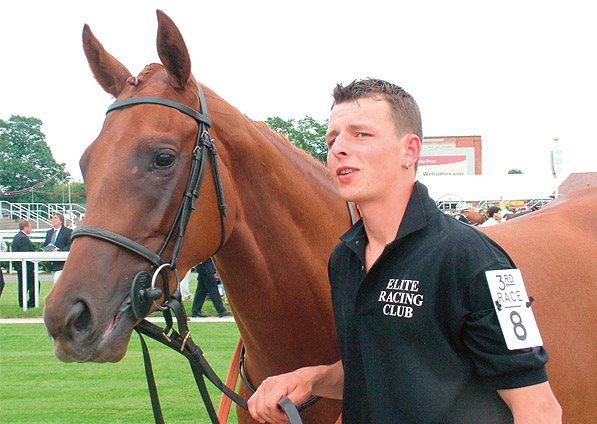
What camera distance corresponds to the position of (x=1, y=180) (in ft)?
190

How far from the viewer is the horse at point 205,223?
1770mm

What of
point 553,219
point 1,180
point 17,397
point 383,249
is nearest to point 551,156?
point 553,219

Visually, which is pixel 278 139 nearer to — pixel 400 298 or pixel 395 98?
pixel 395 98

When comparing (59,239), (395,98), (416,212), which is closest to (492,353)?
(416,212)

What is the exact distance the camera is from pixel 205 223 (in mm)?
2068

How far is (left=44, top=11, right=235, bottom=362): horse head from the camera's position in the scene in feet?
5.63

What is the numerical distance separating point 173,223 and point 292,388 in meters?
0.74

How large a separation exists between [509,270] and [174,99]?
142 centimetres

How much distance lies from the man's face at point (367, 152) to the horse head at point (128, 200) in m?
0.75

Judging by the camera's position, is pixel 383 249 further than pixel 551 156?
No

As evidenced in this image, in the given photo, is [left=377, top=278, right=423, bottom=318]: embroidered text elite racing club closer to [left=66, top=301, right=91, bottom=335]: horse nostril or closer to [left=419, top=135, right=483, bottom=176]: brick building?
[left=66, top=301, right=91, bottom=335]: horse nostril

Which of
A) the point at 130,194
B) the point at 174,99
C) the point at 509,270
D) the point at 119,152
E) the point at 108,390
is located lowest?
the point at 108,390

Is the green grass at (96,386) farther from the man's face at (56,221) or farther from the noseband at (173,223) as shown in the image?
the man's face at (56,221)

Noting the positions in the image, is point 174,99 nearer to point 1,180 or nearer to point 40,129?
point 1,180
